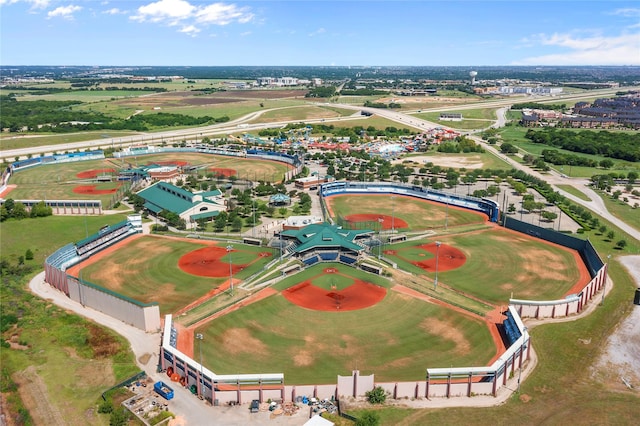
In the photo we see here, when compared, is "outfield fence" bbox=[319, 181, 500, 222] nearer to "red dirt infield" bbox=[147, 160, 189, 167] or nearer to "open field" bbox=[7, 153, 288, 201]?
"open field" bbox=[7, 153, 288, 201]

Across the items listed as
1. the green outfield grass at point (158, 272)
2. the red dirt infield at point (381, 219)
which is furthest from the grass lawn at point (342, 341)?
the red dirt infield at point (381, 219)

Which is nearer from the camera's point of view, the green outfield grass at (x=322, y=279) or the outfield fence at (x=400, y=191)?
the green outfield grass at (x=322, y=279)

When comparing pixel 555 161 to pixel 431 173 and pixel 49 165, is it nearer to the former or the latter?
pixel 431 173

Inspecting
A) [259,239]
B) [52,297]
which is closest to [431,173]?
[259,239]

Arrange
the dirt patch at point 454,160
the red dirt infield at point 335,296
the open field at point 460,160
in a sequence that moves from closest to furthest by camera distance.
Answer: the red dirt infield at point 335,296, the open field at point 460,160, the dirt patch at point 454,160

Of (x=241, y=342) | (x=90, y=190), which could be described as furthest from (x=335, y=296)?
(x=90, y=190)

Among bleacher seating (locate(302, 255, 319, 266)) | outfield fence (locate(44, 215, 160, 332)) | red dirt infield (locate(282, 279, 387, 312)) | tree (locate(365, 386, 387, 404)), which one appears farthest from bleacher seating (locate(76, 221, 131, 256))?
tree (locate(365, 386, 387, 404))

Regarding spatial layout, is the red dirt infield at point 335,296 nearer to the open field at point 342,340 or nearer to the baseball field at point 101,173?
the open field at point 342,340

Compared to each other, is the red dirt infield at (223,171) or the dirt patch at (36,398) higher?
the red dirt infield at (223,171)
